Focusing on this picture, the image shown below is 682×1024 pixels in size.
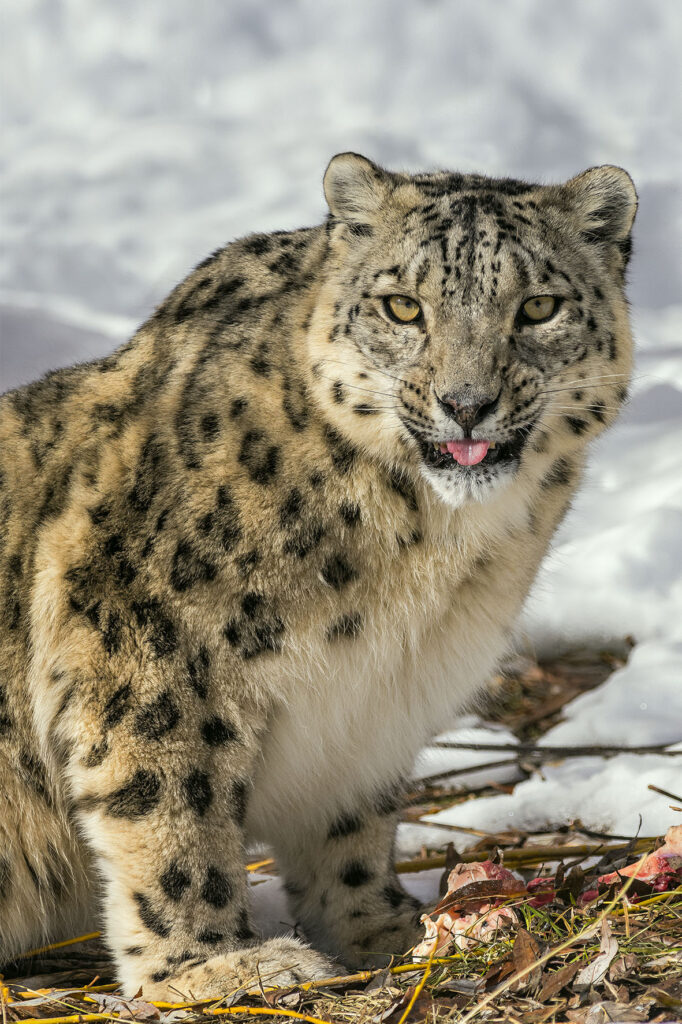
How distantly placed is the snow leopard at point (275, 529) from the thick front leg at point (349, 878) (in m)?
0.44

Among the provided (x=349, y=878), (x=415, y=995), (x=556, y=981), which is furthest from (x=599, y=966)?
(x=349, y=878)

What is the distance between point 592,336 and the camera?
3.95 meters

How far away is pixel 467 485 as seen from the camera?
12.0 ft

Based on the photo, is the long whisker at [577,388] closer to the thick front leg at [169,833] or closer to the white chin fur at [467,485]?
the white chin fur at [467,485]

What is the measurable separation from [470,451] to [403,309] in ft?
1.70

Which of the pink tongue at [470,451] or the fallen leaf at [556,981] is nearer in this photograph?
the fallen leaf at [556,981]

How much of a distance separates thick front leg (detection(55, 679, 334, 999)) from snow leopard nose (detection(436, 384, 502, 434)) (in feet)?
3.65

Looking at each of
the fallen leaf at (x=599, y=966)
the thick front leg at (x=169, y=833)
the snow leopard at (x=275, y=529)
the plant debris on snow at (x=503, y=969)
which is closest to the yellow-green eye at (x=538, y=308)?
the snow leopard at (x=275, y=529)

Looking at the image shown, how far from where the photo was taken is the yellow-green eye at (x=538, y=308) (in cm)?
382

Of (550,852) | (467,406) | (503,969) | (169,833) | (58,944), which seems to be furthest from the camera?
(550,852)

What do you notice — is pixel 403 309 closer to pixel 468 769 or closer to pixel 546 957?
pixel 546 957

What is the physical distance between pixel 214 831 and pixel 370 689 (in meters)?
0.70

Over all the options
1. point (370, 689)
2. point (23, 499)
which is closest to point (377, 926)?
point (370, 689)

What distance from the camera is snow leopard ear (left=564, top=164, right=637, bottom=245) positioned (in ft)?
13.5
